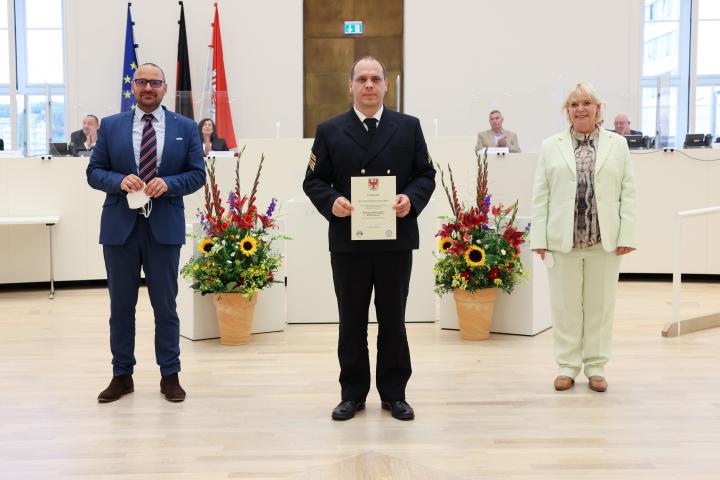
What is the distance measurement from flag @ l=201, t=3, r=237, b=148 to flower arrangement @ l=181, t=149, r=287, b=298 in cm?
301

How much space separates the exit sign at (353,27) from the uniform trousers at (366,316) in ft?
24.7

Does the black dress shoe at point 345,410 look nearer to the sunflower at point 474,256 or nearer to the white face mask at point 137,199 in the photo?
the white face mask at point 137,199

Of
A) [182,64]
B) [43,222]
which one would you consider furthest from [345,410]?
[182,64]

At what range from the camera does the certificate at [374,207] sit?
11.2 ft

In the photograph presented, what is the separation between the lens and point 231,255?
5176mm

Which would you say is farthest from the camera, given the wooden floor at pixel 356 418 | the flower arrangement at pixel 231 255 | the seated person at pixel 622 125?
the seated person at pixel 622 125

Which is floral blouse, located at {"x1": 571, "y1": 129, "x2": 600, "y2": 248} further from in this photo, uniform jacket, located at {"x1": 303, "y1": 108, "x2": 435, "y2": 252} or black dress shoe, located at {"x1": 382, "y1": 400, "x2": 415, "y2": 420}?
black dress shoe, located at {"x1": 382, "y1": 400, "x2": 415, "y2": 420}

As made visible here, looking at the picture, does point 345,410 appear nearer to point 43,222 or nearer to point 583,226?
point 583,226

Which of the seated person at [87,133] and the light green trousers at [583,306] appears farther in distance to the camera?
the seated person at [87,133]

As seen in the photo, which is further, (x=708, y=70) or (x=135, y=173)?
(x=708, y=70)

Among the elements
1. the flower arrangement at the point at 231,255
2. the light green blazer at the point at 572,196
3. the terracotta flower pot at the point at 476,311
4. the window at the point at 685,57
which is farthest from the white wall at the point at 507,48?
the light green blazer at the point at 572,196

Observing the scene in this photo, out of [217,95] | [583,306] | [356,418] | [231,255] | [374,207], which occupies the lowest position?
[356,418]

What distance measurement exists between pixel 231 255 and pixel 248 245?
13cm

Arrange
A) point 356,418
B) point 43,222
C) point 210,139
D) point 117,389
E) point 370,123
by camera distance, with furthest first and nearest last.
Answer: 1. point 210,139
2. point 43,222
3. point 117,389
4. point 356,418
5. point 370,123
